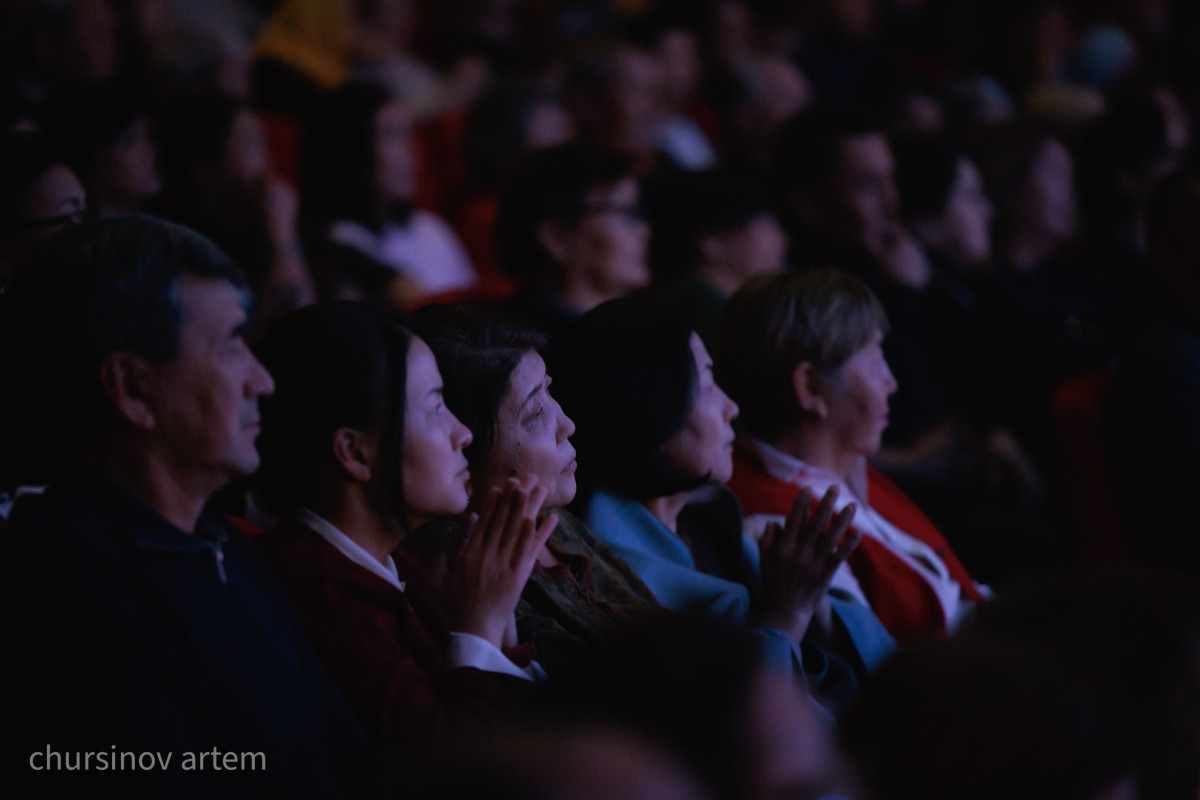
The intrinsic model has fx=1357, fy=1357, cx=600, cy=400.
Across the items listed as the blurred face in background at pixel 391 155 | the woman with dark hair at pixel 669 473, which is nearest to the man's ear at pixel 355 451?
the woman with dark hair at pixel 669 473

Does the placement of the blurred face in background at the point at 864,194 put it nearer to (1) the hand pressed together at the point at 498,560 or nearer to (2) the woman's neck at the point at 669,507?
(2) the woman's neck at the point at 669,507

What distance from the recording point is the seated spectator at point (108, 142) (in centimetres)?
301

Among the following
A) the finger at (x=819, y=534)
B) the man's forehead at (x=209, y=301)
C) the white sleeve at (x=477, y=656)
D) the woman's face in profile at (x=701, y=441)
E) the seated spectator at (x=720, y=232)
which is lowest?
the seated spectator at (x=720, y=232)

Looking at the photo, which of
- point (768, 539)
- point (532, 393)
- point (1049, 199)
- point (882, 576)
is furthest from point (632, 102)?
point (532, 393)

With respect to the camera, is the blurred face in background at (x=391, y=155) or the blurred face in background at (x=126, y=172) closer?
the blurred face in background at (x=126, y=172)

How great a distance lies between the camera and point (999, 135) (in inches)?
172

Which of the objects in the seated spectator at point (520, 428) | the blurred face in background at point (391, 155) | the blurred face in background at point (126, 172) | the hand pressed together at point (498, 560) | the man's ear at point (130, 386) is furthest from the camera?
the blurred face in background at point (391, 155)

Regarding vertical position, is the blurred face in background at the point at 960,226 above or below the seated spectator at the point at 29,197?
below

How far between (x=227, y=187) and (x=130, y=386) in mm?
2123

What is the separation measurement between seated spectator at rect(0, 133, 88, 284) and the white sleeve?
1.04m

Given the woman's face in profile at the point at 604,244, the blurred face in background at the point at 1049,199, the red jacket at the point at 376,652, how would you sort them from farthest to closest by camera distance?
the blurred face in background at the point at 1049,199
the woman's face in profile at the point at 604,244
the red jacket at the point at 376,652

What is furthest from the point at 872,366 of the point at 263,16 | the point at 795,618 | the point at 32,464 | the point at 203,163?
the point at 263,16

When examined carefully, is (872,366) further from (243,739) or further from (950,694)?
(950,694)

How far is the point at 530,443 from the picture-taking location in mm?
1893
